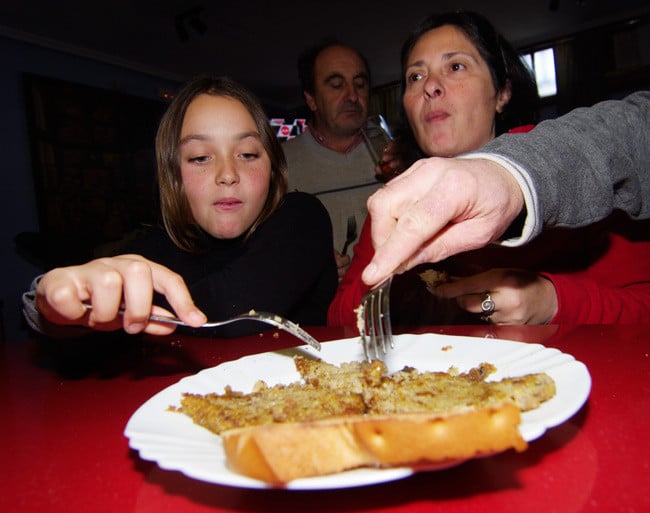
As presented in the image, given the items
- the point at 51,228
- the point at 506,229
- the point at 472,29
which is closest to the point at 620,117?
the point at 506,229

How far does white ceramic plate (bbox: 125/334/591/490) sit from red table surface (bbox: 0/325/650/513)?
5 centimetres

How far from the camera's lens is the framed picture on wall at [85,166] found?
6.48 m

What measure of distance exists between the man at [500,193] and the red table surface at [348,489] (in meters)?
0.34

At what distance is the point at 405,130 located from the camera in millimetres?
2752

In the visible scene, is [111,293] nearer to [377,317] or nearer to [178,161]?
[377,317]

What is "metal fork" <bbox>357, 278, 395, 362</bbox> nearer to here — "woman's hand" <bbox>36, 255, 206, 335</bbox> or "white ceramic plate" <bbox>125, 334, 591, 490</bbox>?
"white ceramic plate" <bbox>125, 334, 591, 490</bbox>

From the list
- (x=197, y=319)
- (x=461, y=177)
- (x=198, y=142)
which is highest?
(x=198, y=142)

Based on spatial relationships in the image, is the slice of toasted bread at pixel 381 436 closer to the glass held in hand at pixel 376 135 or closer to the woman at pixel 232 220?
the woman at pixel 232 220

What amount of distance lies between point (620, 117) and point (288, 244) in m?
1.21

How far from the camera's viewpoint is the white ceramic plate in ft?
1.63

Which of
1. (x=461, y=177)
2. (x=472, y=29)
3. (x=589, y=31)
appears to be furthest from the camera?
(x=589, y=31)

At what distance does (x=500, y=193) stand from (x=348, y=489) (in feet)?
2.09

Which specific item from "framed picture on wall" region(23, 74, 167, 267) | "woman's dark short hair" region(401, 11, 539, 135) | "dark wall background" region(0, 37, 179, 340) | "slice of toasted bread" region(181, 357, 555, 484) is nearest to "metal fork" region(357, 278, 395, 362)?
"slice of toasted bread" region(181, 357, 555, 484)

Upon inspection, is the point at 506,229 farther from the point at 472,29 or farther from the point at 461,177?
the point at 472,29
